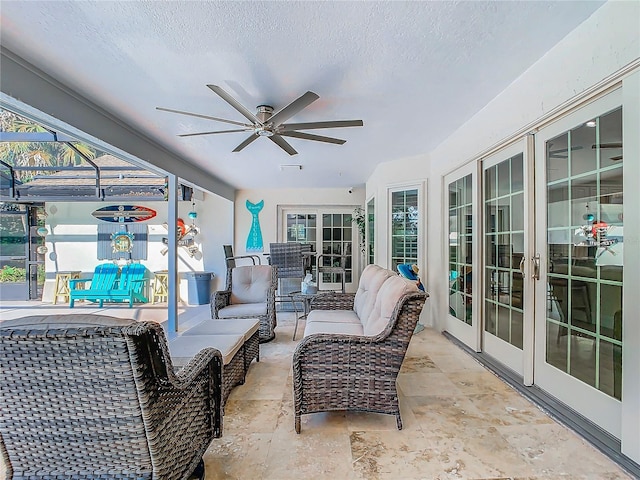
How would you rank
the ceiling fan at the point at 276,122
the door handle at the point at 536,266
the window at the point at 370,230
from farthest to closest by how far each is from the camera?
the window at the point at 370,230 < the door handle at the point at 536,266 < the ceiling fan at the point at 276,122

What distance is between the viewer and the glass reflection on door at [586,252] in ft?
5.99

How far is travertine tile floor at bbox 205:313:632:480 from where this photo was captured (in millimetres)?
1631

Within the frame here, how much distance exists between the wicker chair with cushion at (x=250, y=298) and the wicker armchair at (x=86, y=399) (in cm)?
227

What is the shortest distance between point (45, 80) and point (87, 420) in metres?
2.37

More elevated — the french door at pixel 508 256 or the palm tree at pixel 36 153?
the palm tree at pixel 36 153

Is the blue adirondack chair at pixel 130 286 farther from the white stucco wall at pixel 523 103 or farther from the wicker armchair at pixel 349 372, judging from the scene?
the wicker armchair at pixel 349 372

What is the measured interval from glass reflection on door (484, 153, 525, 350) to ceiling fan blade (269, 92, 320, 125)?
1799 mm

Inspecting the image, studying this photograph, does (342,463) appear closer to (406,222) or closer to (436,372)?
(436,372)

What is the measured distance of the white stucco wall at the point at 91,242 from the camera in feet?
22.6

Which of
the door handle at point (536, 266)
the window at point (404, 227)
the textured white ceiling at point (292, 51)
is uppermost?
the textured white ceiling at point (292, 51)

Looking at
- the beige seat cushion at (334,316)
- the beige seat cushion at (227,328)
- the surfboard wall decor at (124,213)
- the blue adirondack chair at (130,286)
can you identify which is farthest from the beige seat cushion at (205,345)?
the surfboard wall decor at (124,213)

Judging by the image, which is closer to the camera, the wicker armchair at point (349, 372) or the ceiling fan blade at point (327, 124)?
the wicker armchair at point (349, 372)

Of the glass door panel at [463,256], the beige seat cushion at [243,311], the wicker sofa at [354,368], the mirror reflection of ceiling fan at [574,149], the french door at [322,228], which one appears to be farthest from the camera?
the french door at [322,228]

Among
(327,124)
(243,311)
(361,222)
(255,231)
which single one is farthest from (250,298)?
(361,222)
